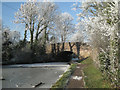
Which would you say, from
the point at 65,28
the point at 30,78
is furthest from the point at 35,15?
the point at 30,78

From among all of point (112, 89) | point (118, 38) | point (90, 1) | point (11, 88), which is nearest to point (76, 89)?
point (112, 89)

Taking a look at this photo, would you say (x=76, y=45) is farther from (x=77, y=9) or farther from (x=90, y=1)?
(x=90, y=1)

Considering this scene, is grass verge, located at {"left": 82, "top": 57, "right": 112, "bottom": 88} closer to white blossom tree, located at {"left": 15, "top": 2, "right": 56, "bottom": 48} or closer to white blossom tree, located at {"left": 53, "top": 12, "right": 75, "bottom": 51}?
white blossom tree, located at {"left": 15, "top": 2, "right": 56, "bottom": 48}

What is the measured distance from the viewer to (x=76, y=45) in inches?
708

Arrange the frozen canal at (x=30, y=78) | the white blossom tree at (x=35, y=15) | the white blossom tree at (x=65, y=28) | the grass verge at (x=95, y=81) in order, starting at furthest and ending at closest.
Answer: the white blossom tree at (x=65, y=28) < the white blossom tree at (x=35, y=15) < the frozen canal at (x=30, y=78) < the grass verge at (x=95, y=81)

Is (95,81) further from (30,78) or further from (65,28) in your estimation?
(65,28)

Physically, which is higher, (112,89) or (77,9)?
(77,9)

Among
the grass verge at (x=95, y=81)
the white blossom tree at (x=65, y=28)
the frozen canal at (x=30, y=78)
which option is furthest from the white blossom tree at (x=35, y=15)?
the grass verge at (x=95, y=81)

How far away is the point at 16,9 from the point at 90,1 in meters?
10.4

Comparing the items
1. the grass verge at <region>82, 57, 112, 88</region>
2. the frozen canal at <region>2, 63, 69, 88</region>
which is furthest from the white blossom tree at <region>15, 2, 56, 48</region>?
the grass verge at <region>82, 57, 112, 88</region>

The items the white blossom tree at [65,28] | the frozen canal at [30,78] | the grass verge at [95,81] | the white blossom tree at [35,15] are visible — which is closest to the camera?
the grass verge at [95,81]

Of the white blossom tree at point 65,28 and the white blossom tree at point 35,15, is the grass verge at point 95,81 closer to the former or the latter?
the white blossom tree at point 35,15

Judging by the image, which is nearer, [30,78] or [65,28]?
[30,78]

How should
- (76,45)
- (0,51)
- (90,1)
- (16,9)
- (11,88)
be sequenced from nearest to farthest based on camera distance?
1. (11,88)
2. (90,1)
3. (0,51)
4. (16,9)
5. (76,45)
